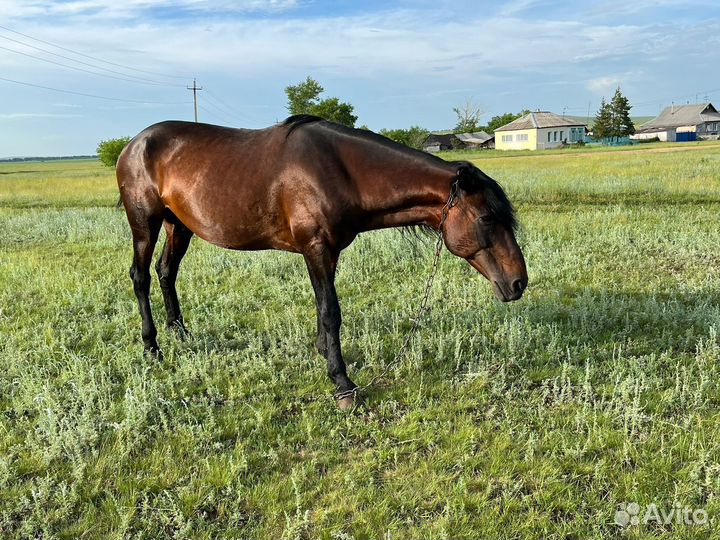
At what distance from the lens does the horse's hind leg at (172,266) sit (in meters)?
5.66

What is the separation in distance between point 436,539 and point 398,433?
3.34 feet

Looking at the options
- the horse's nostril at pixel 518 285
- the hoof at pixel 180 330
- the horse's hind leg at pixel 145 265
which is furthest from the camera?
the hoof at pixel 180 330

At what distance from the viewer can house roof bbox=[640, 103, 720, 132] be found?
9881cm

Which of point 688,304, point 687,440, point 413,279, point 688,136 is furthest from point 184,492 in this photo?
point 688,136

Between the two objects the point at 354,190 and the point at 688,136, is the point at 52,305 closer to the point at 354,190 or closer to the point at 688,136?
the point at 354,190

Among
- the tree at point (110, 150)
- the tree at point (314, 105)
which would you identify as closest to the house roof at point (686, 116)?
the tree at point (314, 105)

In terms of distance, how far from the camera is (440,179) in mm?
3938

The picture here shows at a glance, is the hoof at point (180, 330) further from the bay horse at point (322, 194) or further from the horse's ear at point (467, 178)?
the horse's ear at point (467, 178)

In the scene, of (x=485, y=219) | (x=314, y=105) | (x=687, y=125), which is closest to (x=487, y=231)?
(x=485, y=219)

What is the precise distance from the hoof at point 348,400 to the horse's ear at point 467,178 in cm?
184

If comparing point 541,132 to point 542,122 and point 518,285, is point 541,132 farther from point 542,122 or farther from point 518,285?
point 518,285

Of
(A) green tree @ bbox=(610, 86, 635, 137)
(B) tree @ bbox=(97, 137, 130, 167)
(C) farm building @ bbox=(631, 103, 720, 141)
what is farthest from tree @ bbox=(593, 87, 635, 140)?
(B) tree @ bbox=(97, 137, 130, 167)

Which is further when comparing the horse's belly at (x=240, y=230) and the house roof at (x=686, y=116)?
the house roof at (x=686, y=116)

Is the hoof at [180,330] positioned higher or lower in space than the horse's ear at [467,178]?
lower
